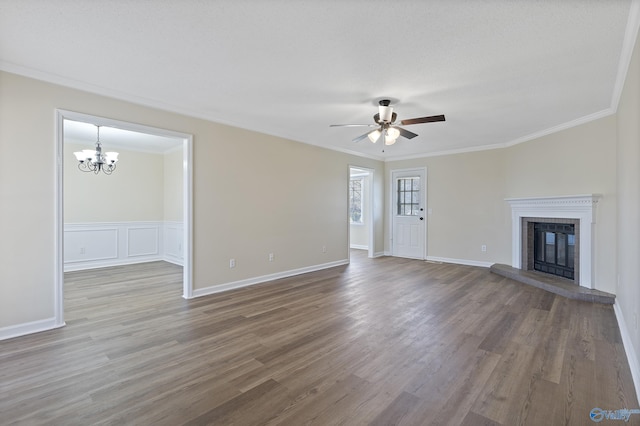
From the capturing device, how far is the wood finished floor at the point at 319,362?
177cm

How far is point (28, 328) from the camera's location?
2.83m

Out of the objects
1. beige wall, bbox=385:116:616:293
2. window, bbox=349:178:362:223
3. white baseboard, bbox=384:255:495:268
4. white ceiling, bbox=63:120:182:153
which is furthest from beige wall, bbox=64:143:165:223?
white baseboard, bbox=384:255:495:268

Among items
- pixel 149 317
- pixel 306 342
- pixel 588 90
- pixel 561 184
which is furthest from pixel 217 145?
pixel 561 184

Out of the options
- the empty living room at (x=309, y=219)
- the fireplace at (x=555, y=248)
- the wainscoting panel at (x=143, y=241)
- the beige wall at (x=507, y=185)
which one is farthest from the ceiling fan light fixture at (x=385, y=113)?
the wainscoting panel at (x=143, y=241)

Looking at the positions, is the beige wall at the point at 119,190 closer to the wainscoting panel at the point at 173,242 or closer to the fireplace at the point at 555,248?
the wainscoting panel at the point at 173,242

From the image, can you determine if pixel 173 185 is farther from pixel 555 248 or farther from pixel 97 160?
pixel 555 248

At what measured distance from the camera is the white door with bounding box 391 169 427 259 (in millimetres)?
6855

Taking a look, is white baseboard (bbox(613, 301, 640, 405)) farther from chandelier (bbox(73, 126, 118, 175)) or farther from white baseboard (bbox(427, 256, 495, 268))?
chandelier (bbox(73, 126, 118, 175))

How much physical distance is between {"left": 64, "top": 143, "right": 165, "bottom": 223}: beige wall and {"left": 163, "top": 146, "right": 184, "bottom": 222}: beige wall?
0.17 metres

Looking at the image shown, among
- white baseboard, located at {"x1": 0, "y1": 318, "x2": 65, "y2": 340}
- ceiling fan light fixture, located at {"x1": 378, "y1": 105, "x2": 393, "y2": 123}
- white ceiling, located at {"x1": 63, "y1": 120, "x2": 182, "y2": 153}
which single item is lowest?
white baseboard, located at {"x1": 0, "y1": 318, "x2": 65, "y2": 340}

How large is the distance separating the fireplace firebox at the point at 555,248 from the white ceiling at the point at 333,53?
179 cm

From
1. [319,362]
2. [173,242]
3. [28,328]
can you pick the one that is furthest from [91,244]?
[319,362]

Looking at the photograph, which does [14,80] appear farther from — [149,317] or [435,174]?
[435,174]

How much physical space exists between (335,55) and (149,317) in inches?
129
